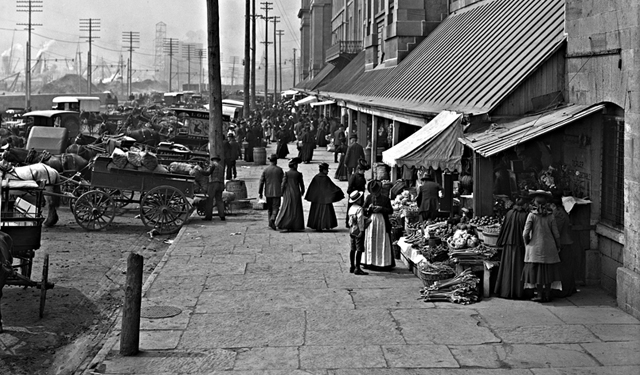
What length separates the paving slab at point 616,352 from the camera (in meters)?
9.05

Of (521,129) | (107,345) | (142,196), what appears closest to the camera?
→ (107,345)

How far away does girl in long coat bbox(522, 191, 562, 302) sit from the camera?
11531mm

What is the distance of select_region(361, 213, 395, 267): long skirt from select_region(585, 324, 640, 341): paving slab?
4.19 meters

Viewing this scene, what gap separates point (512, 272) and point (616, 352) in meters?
2.64

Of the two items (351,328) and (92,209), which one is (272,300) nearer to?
(351,328)

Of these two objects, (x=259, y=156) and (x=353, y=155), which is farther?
(x=259, y=156)

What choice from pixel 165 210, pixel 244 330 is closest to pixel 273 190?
pixel 165 210

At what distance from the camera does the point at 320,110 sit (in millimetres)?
57719

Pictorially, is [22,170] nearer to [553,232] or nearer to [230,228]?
[230,228]

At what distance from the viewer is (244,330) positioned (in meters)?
10.5

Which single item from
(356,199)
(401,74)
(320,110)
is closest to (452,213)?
(356,199)

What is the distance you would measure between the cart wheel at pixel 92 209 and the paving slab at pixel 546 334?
1088 centimetres

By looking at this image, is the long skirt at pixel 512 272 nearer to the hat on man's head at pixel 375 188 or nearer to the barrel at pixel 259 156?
the hat on man's head at pixel 375 188

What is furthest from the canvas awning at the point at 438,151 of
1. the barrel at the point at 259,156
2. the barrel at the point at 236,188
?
the barrel at the point at 259,156
